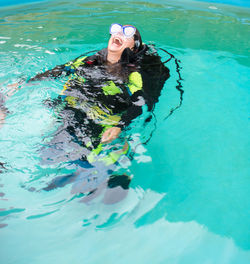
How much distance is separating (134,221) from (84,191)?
42 cm

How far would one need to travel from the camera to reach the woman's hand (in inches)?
72.7

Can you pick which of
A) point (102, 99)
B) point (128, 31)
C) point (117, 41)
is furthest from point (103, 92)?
point (128, 31)

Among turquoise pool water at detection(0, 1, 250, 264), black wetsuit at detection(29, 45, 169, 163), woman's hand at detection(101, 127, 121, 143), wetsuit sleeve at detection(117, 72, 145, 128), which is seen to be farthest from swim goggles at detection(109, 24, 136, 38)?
woman's hand at detection(101, 127, 121, 143)

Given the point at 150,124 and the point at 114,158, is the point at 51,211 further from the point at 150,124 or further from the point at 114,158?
the point at 150,124

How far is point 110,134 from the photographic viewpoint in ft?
6.11

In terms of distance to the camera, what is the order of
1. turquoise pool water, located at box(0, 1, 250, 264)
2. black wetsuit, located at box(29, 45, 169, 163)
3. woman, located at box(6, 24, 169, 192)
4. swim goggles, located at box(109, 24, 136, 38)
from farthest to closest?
swim goggles, located at box(109, 24, 136, 38), black wetsuit, located at box(29, 45, 169, 163), woman, located at box(6, 24, 169, 192), turquoise pool water, located at box(0, 1, 250, 264)

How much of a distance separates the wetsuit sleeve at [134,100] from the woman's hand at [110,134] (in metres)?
0.06

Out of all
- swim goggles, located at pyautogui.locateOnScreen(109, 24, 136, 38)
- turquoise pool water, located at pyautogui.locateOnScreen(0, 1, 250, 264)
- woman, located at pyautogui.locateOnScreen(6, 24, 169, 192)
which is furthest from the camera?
swim goggles, located at pyautogui.locateOnScreen(109, 24, 136, 38)

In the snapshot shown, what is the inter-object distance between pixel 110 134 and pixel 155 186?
0.57 metres

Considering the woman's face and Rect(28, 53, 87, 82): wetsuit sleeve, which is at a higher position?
the woman's face

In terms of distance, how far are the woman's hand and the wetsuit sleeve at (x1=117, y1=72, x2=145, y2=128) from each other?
0.20 feet

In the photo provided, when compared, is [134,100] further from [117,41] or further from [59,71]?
[59,71]

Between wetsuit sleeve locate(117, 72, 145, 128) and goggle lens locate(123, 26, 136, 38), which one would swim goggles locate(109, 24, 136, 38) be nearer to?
goggle lens locate(123, 26, 136, 38)

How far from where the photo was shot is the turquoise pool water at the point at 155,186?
1.43 metres
